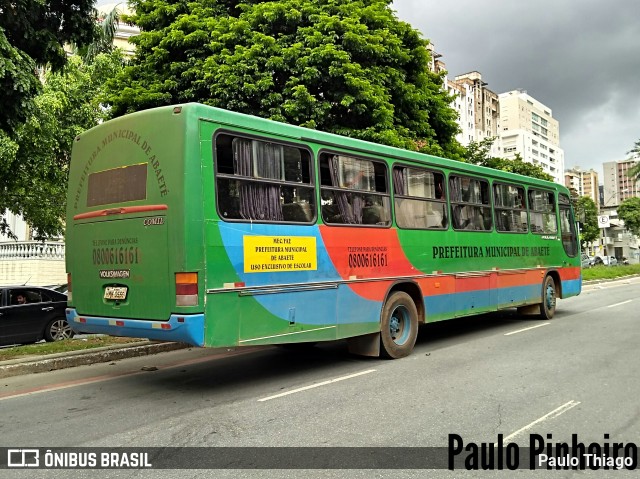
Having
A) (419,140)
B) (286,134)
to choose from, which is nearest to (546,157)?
(419,140)

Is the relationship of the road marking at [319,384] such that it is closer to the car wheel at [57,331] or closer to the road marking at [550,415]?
the road marking at [550,415]

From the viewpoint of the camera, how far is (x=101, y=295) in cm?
689

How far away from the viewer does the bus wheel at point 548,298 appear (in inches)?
531

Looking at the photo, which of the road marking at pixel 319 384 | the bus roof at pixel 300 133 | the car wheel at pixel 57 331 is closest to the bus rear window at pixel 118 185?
the bus roof at pixel 300 133

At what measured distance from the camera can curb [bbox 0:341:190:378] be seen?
25.7ft

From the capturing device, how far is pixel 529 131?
128750 mm

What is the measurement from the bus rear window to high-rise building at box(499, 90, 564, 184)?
380 feet

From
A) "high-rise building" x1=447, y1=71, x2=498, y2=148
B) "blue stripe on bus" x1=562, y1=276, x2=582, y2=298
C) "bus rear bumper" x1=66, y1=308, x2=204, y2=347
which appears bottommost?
"blue stripe on bus" x1=562, y1=276, x2=582, y2=298

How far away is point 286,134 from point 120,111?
846cm

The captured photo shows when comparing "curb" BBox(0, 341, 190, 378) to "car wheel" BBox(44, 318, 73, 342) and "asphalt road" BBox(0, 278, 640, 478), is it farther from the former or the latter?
"car wheel" BBox(44, 318, 73, 342)

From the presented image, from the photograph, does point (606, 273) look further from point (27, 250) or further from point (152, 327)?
point (152, 327)

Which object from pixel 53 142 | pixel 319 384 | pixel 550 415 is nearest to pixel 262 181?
pixel 319 384

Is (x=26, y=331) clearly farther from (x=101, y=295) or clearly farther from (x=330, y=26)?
(x=330, y=26)

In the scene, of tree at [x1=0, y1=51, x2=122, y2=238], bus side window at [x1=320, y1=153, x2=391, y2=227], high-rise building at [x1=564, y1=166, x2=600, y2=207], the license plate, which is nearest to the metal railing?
tree at [x1=0, y1=51, x2=122, y2=238]
